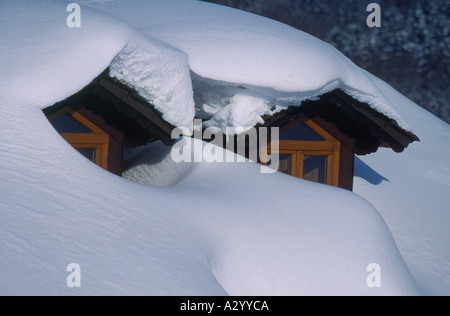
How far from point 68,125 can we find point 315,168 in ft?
9.60

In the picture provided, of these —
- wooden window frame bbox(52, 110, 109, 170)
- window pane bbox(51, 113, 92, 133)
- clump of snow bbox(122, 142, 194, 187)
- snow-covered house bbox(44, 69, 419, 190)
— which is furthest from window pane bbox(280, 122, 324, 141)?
window pane bbox(51, 113, 92, 133)

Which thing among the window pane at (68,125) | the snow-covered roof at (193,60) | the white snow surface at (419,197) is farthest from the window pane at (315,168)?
the window pane at (68,125)

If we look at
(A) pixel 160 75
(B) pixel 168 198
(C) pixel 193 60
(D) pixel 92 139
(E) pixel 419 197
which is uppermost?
(C) pixel 193 60

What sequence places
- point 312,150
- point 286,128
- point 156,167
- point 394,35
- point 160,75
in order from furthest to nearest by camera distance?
1. point 394,35
2. point 312,150
3. point 286,128
4. point 156,167
5. point 160,75

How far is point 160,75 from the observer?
3.59 m

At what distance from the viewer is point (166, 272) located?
2062 millimetres

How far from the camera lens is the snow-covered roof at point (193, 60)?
3357 millimetres

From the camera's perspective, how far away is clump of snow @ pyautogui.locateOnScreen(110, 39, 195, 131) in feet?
11.5

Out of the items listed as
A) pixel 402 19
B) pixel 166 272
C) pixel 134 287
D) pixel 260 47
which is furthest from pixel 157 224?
pixel 402 19

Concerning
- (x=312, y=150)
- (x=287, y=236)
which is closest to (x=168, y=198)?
(x=287, y=236)

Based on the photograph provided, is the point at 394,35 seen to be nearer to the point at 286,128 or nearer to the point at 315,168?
the point at 315,168

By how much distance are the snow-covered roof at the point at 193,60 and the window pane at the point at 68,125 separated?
2.68 ft

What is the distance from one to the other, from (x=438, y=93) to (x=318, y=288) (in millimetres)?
14984
